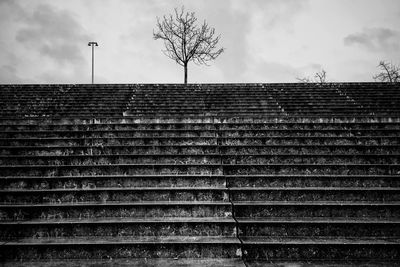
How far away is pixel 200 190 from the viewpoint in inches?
174

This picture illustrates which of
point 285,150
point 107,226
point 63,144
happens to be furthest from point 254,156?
point 63,144

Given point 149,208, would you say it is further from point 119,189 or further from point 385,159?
point 385,159

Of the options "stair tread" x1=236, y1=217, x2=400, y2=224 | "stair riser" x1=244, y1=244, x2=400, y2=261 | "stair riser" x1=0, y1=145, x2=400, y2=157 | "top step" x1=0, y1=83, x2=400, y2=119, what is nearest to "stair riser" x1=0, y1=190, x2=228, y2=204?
"stair tread" x1=236, y1=217, x2=400, y2=224

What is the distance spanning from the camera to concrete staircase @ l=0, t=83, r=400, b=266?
3.53 metres

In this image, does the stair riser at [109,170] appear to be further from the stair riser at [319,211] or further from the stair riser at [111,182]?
the stair riser at [319,211]

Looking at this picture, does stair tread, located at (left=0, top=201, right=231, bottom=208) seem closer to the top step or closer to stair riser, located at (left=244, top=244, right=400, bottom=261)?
stair riser, located at (left=244, top=244, right=400, bottom=261)

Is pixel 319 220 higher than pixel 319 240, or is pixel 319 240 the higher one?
pixel 319 220

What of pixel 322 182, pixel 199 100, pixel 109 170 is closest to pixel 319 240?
pixel 322 182

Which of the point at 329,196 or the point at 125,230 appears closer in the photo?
the point at 125,230

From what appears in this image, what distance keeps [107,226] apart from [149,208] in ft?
2.10

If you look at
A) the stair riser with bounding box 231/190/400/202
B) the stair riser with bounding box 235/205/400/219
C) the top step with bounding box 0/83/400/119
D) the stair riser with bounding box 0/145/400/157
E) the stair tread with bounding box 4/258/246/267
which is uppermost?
the top step with bounding box 0/83/400/119

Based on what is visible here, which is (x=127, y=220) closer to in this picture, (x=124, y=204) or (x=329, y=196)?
(x=124, y=204)

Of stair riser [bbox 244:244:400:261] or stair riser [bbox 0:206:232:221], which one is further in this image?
stair riser [bbox 0:206:232:221]

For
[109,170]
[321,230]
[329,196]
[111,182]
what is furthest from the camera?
[109,170]
